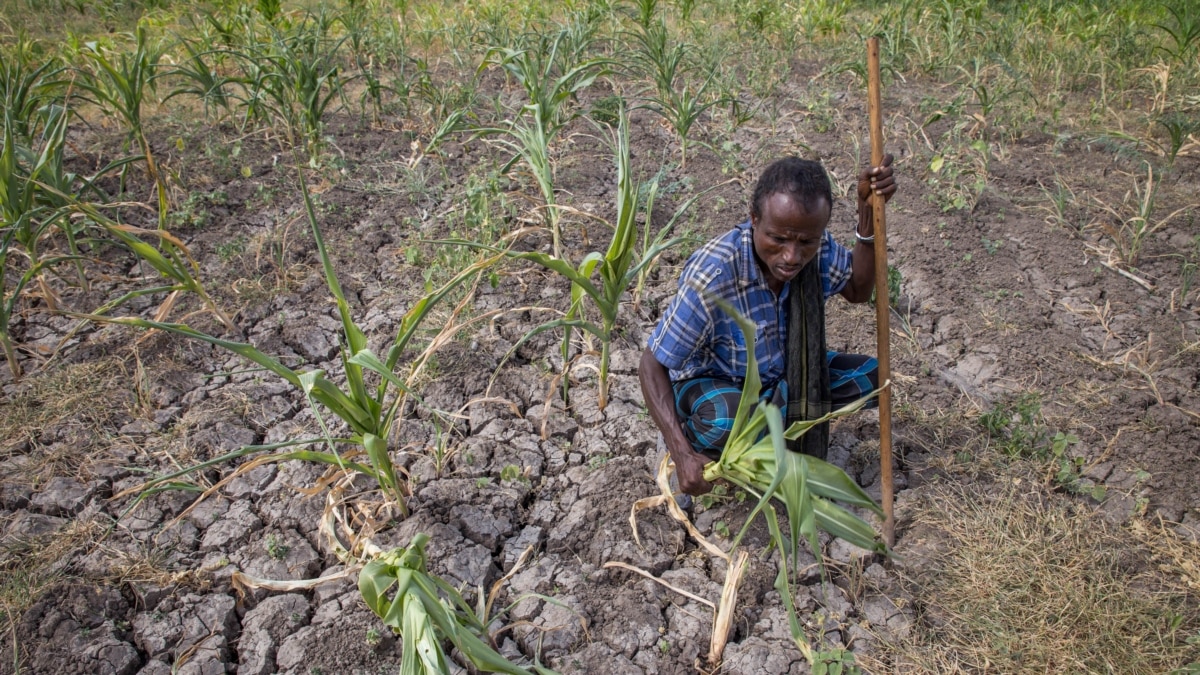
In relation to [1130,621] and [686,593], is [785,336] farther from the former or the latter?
[1130,621]

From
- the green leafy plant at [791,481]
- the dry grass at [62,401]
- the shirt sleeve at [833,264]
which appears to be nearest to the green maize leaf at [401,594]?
the green leafy plant at [791,481]

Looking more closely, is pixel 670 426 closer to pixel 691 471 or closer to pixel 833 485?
pixel 691 471

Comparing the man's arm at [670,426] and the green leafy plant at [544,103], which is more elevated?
the green leafy plant at [544,103]

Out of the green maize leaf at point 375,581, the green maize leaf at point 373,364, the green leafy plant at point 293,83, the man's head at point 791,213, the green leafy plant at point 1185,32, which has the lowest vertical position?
the green maize leaf at point 375,581

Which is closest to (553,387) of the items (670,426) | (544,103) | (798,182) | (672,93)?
(670,426)

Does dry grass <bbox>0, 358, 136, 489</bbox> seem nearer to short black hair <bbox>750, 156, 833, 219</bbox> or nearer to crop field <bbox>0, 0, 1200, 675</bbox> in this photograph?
crop field <bbox>0, 0, 1200, 675</bbox>

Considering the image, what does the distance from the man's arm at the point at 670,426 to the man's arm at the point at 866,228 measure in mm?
599

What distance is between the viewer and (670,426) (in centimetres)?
206

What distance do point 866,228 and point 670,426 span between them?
73 cm

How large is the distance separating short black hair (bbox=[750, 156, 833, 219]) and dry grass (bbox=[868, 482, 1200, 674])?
0.94 meters

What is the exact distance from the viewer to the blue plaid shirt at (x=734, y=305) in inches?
80.0

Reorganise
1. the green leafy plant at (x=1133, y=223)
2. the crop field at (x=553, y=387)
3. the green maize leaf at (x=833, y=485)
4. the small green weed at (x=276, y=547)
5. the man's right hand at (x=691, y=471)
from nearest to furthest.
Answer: the green maize leaf at (x=833, y=485) → the crop field at (x=553, y=387) → the man's right hand at (x=691, y=471) → the small green weed at (x=276, y=547) → the green leafy plant at (x=1133, y=223)

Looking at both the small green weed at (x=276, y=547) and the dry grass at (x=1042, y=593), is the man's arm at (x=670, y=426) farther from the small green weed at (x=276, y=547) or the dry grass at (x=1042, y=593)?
the small green weed at (x=276, y=547)

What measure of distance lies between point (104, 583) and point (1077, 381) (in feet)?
9.43
